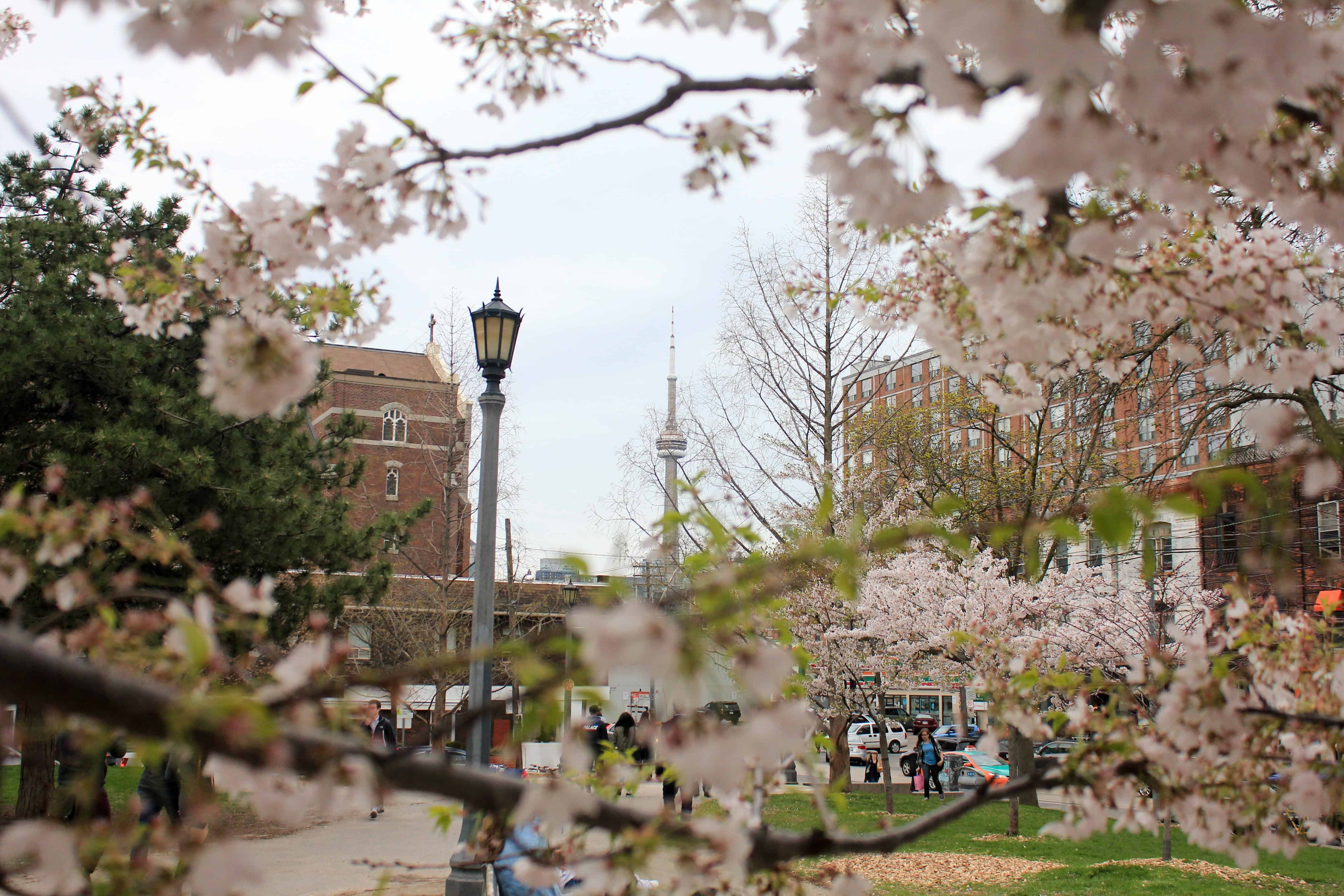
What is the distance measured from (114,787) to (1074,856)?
636 inches

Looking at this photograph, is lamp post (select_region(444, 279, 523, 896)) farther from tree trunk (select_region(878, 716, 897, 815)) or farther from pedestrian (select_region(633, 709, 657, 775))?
tree trunk (select_region(878, 716, 897, 815))

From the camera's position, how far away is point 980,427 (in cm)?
1994

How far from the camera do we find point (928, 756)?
20.6m

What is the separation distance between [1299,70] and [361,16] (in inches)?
108

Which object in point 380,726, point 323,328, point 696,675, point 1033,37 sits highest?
point 323,328

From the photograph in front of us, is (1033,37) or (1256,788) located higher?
(1033,37)

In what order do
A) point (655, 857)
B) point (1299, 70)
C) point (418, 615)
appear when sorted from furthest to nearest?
point (418, 615)
point (655, 857)
point (1299, 70)

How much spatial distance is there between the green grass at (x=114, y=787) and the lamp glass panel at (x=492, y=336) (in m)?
6.21

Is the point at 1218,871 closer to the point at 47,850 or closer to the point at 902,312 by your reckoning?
the point at 902,312

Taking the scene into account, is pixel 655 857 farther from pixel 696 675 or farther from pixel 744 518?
pixel 744 518

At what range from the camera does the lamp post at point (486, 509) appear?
7105mm

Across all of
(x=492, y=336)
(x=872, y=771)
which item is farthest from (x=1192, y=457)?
(x=492, y=336)

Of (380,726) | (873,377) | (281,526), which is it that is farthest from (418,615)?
(873,377)

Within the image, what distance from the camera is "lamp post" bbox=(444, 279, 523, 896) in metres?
7.11
